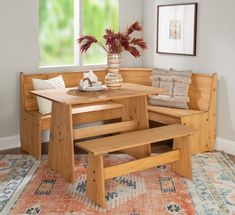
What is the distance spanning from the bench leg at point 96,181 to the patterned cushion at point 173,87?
1674mm

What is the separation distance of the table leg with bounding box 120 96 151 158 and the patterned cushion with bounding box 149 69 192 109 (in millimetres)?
562

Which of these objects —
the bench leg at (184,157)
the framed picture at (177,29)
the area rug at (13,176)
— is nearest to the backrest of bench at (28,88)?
the area rug at (13,176)

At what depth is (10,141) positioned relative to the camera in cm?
468

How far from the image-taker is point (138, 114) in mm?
4219

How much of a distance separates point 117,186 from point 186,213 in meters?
0.72

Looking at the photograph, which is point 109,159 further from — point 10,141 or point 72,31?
point 72,31

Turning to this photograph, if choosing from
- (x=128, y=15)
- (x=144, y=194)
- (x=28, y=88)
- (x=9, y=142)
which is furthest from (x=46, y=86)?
(x=144, y=194)

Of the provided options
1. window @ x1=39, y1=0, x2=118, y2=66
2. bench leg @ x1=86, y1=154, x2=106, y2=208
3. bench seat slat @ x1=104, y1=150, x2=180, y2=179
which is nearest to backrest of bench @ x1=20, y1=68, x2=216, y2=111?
window @ x1=39, y1=0, x2=118, y2=66

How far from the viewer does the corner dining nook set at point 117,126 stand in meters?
3.36

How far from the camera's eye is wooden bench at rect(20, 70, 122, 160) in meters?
4.32

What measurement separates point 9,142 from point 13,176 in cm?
96

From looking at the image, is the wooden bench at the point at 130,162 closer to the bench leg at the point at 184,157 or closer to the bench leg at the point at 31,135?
the bench leg at the point at 184,157

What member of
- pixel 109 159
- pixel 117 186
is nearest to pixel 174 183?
pixel 117 186

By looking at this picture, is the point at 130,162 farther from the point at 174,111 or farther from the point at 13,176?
the point at 174,111
